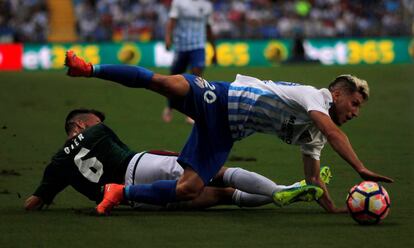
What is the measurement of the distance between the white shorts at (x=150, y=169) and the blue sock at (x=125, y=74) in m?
0.81

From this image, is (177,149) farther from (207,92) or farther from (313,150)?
(207,92)

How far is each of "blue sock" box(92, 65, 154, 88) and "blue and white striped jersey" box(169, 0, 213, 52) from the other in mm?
8247

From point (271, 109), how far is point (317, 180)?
782mm

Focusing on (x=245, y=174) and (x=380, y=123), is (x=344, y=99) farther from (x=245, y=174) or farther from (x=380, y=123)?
(x=380, y=123)

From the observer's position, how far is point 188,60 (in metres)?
15.6

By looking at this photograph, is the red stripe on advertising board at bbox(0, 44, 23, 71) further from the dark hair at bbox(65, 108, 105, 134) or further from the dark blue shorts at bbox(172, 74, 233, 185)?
the dark blue shorts at bbox(172, 74, 233, 185)

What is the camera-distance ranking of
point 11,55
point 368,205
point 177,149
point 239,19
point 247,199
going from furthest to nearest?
point 239,19
point 11,55
point 177,149
point 247,199
point 368,205

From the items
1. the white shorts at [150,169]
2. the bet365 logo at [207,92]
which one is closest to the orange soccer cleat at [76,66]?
the bet365 logo at [207,92]

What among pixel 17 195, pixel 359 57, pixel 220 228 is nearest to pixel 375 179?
pixel 220 228

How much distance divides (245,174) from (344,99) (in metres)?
1.05

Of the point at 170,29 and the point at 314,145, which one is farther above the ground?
the point at 170,29

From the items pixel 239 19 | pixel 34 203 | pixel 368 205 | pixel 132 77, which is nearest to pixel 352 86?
pixel 368 205

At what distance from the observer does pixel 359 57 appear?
29250mm

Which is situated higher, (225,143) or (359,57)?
(225,143)
